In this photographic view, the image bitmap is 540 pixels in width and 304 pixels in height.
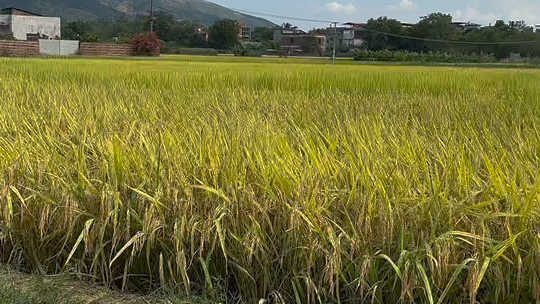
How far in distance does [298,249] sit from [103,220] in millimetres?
614

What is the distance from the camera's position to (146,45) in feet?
88.7

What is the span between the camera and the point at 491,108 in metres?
3.55

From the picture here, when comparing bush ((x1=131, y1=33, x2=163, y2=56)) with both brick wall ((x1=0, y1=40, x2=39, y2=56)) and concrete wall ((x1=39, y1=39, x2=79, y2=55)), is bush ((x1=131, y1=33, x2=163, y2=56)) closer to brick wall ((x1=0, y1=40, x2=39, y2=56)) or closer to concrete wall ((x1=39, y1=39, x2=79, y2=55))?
concrete wall ((x1=39, y1=39, x2=79, y2=55))

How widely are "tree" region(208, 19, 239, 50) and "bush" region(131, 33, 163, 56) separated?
1147 centimetres

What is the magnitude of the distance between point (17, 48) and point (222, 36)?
18.1m

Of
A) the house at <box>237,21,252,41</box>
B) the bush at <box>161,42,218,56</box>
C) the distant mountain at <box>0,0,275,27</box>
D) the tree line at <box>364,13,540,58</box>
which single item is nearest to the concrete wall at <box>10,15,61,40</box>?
the bush at <box>161,42,218,56</box>

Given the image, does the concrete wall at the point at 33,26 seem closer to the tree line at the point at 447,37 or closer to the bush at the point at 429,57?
the bush at the point at 429,57

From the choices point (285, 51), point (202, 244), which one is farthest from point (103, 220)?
point (285, 51)

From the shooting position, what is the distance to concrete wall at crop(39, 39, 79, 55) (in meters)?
26.5

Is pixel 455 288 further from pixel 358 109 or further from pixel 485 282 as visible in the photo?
pixel 358 109

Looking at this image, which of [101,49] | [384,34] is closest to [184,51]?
[101,49]

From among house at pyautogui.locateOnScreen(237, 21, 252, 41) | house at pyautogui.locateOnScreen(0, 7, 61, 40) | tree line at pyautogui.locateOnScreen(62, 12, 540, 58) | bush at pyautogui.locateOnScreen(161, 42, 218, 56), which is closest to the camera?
tree line at pyautogui.locateOnScreen(62, 12, 540, 58)

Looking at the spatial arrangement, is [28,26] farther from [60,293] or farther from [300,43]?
[60,293]

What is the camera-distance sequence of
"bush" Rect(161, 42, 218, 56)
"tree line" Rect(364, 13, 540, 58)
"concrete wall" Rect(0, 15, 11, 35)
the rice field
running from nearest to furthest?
the rice field < "tree line" Rect(364, 13, 540, 58) < "bush" Rect(161, 42, 218, 56) < "concrete wall" Rect(0, 15, 11, 35)
